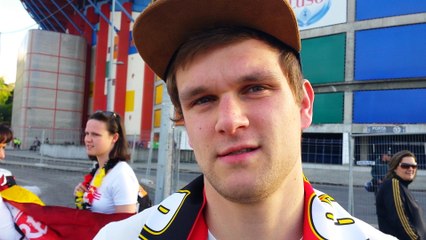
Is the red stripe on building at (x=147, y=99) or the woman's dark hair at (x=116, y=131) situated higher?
the red stripe on building at (x=147, y=99)

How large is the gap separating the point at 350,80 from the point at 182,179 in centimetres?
1799

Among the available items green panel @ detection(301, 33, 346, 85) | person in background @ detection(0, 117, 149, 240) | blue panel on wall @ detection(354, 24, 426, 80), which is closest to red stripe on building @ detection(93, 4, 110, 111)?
green panel @ detection(301, 33, 346, 85)

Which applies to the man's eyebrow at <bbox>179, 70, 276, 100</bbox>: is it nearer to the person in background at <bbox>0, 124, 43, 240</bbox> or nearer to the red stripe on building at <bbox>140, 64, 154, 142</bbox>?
the person in background at <bbox>0, 124, 43, 240</bbox>

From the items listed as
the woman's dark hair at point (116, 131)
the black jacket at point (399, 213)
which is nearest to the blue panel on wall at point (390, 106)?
the black jacket at point (399, 213)

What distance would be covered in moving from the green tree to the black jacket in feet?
196

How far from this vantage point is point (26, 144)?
112ft

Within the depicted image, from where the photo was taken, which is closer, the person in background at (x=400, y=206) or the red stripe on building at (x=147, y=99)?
the person in background at (x=400, y=206)

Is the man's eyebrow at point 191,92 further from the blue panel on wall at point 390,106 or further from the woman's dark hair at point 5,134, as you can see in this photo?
the blue panel on wall at point 390,106

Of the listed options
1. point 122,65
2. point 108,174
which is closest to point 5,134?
point 108,174

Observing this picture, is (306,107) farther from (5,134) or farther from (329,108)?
(329,108)

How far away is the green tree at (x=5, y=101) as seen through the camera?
59406mm

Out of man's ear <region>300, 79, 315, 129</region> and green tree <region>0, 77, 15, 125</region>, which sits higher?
green tree <region>0, 77, 15, 125</region>

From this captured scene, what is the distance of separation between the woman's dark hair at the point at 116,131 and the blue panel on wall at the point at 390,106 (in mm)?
21933

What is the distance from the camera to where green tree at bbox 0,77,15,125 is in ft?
195
